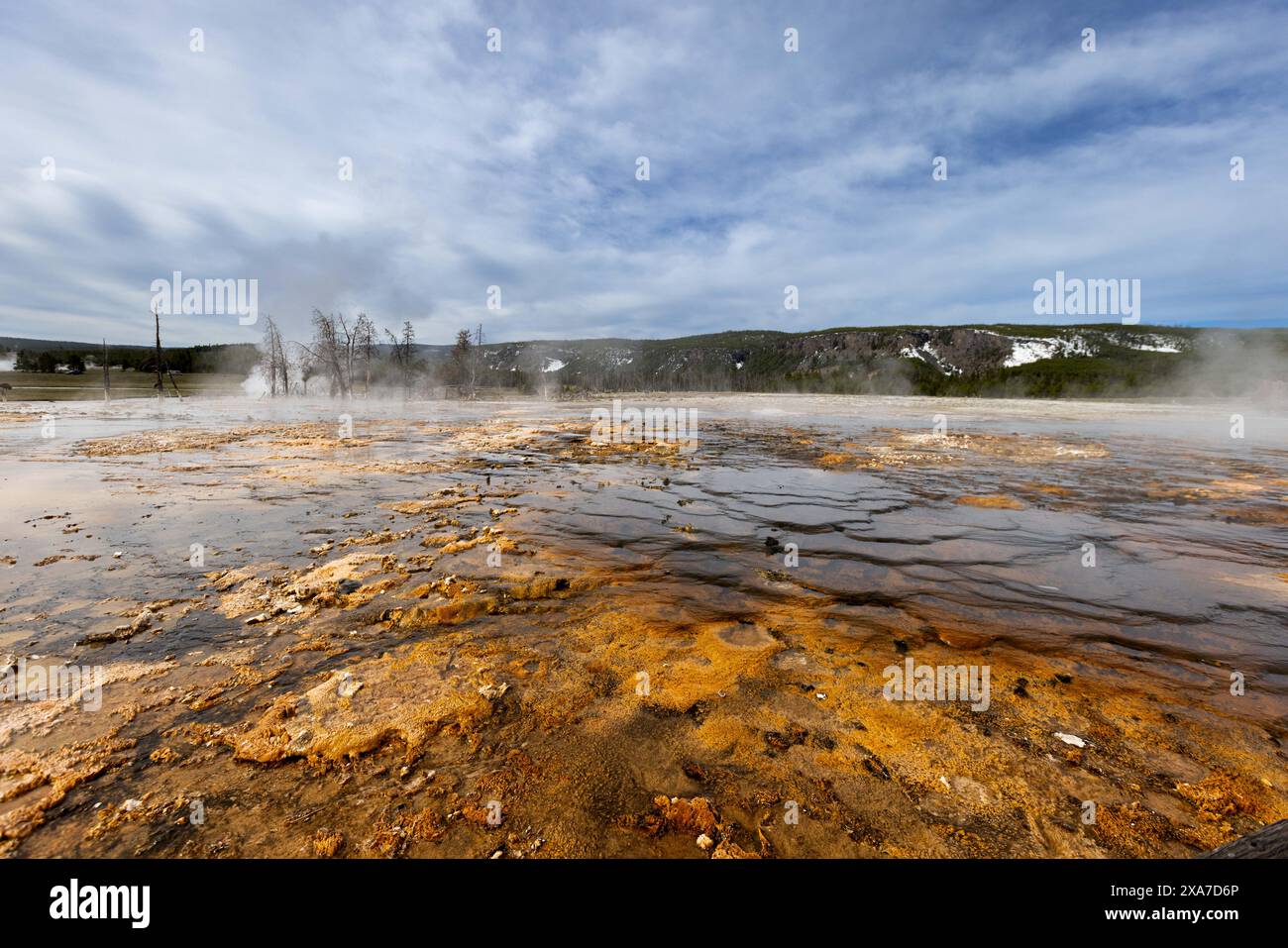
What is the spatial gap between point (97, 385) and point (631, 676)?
92786 mm

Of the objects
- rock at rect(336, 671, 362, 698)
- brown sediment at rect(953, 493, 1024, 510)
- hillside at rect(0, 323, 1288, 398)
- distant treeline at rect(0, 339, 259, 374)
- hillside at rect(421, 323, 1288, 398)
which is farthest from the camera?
hillside at rect(421, 323, 1288, 398)

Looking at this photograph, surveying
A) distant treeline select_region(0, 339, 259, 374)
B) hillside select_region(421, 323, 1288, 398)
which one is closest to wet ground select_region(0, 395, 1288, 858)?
hillside select_region(421, 323, 1288, 398)

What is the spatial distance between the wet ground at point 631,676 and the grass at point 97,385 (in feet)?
200

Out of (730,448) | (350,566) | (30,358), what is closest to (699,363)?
(30,358)

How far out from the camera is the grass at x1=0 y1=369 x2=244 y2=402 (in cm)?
4847

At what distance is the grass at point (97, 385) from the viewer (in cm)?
4847

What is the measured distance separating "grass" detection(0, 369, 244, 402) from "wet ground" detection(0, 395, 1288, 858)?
6089 centimetres

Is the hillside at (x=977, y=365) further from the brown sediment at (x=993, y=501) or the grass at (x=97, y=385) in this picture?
the brown sediment at (x=993, y=501)

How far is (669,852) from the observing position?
2.15 meters

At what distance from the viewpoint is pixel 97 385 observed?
63406 millimetres

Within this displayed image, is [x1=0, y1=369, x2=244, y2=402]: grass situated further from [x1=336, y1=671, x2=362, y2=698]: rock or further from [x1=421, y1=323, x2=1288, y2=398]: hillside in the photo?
[x1=336, y1=671, x2=362, y2=698]: rock

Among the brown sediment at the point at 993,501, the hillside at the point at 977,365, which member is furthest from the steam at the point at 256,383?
the brown sediment at the point at 993,501
